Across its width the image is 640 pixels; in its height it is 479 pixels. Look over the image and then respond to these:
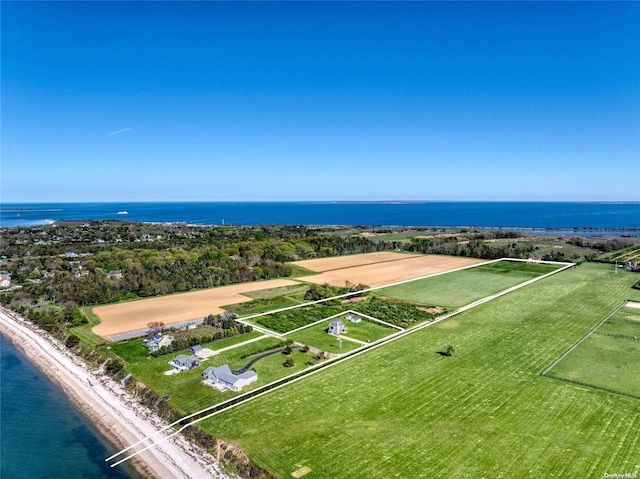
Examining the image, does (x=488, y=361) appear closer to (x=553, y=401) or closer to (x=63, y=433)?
(x=553, y=401)

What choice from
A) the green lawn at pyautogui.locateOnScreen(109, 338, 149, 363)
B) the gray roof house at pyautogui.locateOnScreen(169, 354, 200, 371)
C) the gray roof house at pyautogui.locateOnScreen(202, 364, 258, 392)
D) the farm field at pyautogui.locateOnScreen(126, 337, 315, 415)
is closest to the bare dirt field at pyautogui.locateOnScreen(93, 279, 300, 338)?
the green lawn at pyautogui.locateOnScreen(109, 338, 149, 363)

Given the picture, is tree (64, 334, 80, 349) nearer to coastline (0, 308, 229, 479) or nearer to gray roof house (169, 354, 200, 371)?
coastline (0, 308, 229, 479)

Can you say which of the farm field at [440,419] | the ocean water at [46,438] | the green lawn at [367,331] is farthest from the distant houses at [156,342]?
the green lawn at [367,331]

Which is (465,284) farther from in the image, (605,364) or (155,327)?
(155,327)

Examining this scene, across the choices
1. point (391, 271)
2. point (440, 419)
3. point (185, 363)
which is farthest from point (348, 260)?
point (440, 419)

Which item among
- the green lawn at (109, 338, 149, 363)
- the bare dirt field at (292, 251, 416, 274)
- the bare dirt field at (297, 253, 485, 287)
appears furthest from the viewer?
the bare dirt field at (292, 251, 416, 274)

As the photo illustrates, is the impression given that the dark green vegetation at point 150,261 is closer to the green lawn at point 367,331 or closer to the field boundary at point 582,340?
the green lawn at point 367,331
